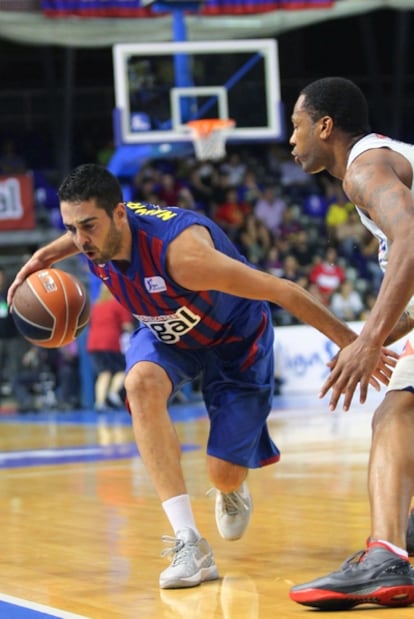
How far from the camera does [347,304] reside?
16.3m

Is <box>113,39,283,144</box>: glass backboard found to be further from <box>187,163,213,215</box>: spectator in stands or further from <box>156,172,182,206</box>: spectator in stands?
<box>187,163,213,215</box>: spectator in stands

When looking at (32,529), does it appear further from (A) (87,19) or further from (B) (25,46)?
(B) (25,46)

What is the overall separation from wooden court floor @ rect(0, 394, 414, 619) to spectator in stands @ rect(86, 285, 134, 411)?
4290mm

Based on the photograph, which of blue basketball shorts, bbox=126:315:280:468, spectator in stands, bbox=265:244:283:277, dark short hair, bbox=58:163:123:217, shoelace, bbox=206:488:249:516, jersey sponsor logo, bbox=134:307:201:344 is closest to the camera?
dark short hair, bbox=58:163:123:217

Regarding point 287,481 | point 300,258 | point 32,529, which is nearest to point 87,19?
point 300,258

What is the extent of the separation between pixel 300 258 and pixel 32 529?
12.5 metres

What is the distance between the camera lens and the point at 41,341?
5352mm

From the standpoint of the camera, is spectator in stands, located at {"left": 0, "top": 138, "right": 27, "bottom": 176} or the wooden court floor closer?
the wooden court floor

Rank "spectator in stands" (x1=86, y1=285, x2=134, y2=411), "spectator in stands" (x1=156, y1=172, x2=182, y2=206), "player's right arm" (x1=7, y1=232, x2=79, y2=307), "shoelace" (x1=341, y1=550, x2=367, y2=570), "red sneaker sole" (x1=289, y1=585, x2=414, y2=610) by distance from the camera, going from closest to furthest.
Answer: "red sneaker sole" (x1=289, y1=585, x2=414, y2=610)
"shoelace" (x1=341, y1=550, x2=367, y2=570)
"player's right arm" (x1=7, y1=232, x2=79, y2=307)
"spectator in stands" (x1=86, y1=285, x2=134, y2=411)
"spectator in stands" (x1=156, y1=172, x2=182, y2=206)

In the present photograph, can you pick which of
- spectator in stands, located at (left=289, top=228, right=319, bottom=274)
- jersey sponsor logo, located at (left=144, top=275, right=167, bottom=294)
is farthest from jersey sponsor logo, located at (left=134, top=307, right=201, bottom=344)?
spectator in stands, located at (left=289, top=228, right=319, bottom=274)

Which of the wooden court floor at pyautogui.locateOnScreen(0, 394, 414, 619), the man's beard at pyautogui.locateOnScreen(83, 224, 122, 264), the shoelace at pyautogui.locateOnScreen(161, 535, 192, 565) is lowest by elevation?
the wooden court floor at pyautogui.locateOnScreen(0, 394, 414, 619)

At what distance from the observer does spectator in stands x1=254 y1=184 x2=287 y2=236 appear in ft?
64.5

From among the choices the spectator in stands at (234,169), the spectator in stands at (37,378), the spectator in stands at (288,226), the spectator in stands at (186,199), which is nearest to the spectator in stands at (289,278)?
the spectator in stands at (288,226)

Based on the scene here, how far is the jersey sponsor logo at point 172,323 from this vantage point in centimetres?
464
